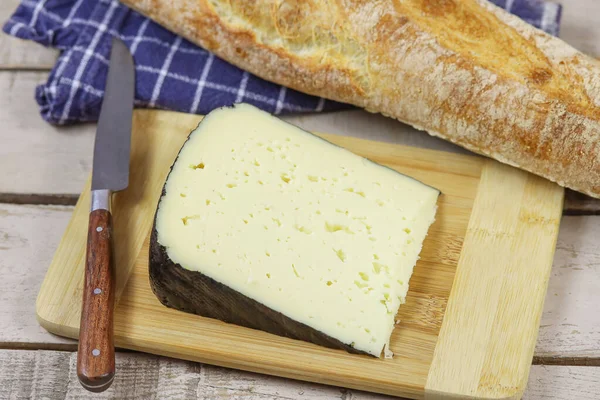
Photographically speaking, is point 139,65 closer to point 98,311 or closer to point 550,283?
point 98,311

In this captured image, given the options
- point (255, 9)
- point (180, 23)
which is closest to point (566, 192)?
point (255, 9)

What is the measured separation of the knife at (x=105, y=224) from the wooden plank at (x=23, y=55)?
0.32 m

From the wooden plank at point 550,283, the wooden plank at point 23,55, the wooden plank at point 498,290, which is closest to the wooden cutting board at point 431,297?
the wooden plank at point 498,290

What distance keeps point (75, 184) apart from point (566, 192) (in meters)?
1.46

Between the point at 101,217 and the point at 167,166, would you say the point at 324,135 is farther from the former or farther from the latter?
the point at 101,217

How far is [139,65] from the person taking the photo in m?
2.39

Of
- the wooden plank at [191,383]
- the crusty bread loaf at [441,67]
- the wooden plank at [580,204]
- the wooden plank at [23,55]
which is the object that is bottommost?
the wooden plank at [191,383]

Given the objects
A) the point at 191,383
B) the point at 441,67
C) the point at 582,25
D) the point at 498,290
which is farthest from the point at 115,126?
the point at 582,25

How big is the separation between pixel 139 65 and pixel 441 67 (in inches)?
38.5

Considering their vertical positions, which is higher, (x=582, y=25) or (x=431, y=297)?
(x=582, y=25)

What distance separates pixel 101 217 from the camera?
6.23 ft

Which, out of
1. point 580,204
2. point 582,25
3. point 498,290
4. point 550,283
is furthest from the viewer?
point 582,25

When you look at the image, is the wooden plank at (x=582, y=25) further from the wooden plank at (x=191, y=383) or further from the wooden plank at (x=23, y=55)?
the wooden plank at (x=23, y=55)

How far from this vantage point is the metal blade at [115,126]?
2018 millimetres
